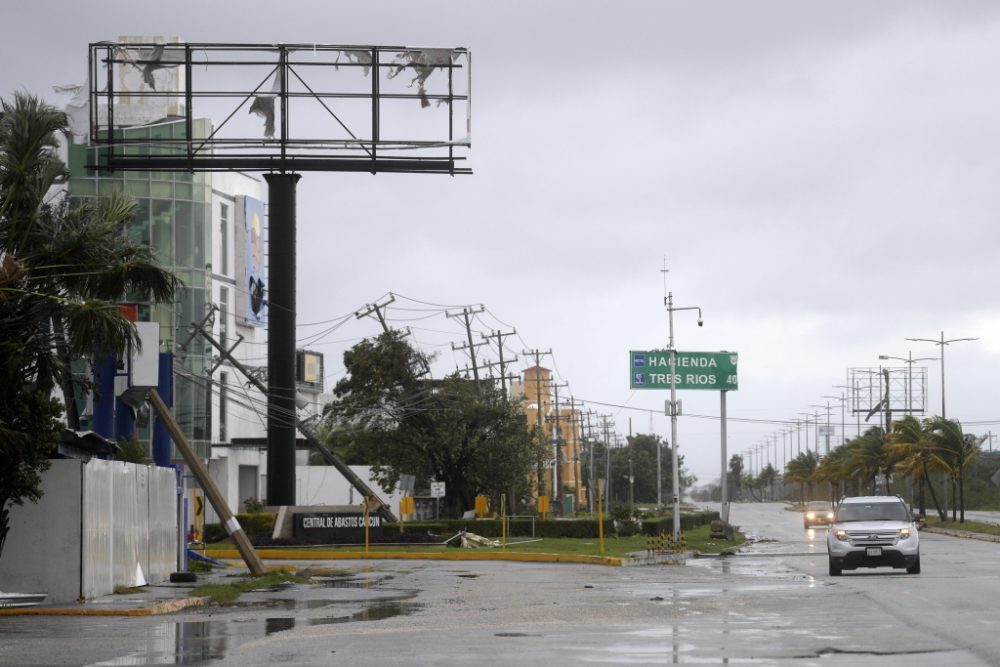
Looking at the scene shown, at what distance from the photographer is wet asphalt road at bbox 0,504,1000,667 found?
14672mm

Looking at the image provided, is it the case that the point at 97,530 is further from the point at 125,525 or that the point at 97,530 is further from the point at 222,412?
the point at 222,412

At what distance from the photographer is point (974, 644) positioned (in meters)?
15.0

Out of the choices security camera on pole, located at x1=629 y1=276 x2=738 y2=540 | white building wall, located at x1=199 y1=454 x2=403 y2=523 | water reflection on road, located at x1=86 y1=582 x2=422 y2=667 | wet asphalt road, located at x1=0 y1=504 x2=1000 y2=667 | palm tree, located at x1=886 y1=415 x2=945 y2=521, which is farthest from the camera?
palm tree, located at x1=886 y1=415 x2=945 y2=521

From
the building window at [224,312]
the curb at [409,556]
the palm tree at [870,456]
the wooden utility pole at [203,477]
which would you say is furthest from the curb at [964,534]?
the building window at [224,312]

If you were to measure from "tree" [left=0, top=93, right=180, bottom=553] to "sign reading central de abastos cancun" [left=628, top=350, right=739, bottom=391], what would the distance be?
26.9 metres

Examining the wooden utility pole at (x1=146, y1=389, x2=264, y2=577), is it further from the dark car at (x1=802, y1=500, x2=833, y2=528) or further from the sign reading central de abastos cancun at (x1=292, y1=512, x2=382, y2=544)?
the dark car at (x1=802, y1=500, x2=833, y2=528)

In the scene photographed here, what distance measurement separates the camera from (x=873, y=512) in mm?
31547

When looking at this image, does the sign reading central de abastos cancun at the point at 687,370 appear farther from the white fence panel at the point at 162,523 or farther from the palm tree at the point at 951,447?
the palm tree at the point at 951,447

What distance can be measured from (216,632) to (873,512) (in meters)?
18.1

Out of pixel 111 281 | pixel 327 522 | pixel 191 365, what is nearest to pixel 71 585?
pixel 111 281

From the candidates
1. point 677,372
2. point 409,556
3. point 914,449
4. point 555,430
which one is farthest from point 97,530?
point 555,430

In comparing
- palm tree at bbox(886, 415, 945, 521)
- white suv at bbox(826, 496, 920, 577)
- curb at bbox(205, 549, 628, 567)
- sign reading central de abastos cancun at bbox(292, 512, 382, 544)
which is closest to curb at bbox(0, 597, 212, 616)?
white suv at bbox(826, 496, 920, 577)

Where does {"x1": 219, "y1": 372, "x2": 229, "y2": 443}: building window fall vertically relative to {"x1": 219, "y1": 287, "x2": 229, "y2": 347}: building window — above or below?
below

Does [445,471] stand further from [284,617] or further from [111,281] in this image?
[284,617]
